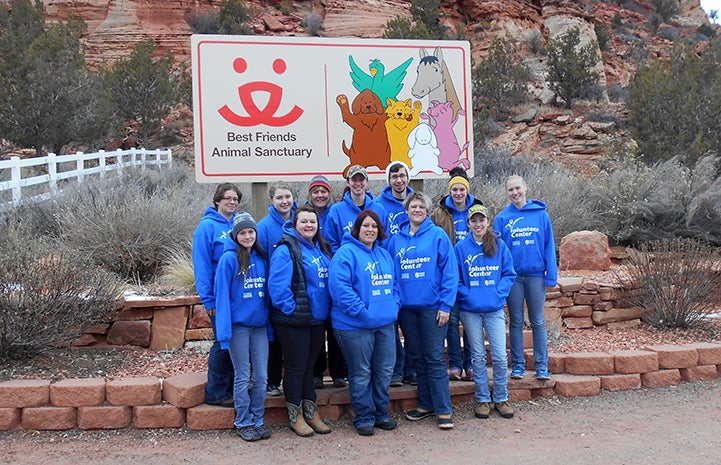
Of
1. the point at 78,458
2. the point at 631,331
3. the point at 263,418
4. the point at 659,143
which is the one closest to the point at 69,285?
the point at 78,458

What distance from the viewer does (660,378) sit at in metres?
5.47

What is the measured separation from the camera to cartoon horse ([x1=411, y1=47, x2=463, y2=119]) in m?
6.47

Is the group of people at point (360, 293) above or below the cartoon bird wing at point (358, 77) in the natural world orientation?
below

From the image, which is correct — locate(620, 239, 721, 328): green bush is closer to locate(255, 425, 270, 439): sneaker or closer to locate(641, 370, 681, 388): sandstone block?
locate(641, 370, 681, 388): sandstone block

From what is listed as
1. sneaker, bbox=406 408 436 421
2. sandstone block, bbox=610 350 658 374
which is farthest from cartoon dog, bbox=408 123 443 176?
sneaker, bbox=406 408 436 421

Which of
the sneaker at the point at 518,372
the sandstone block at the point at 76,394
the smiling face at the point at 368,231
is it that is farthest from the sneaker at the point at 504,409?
the sandstone block at the point at 76,394

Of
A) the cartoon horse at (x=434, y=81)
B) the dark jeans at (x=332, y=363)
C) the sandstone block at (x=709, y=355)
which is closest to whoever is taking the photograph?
the dark jeans at (x=332, y=363)

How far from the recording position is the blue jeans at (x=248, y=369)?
432 centimetres

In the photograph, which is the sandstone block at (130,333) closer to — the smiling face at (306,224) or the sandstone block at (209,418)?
the sandstone block at (209,418)

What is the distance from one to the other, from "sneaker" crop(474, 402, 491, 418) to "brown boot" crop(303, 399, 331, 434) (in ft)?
3.78

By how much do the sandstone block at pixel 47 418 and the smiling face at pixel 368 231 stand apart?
7.94 ft

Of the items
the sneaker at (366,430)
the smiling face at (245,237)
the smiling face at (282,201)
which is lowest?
the sneaker at (366,430)

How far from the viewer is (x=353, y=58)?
20.4 ft

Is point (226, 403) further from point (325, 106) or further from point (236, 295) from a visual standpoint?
point (325, 106)
